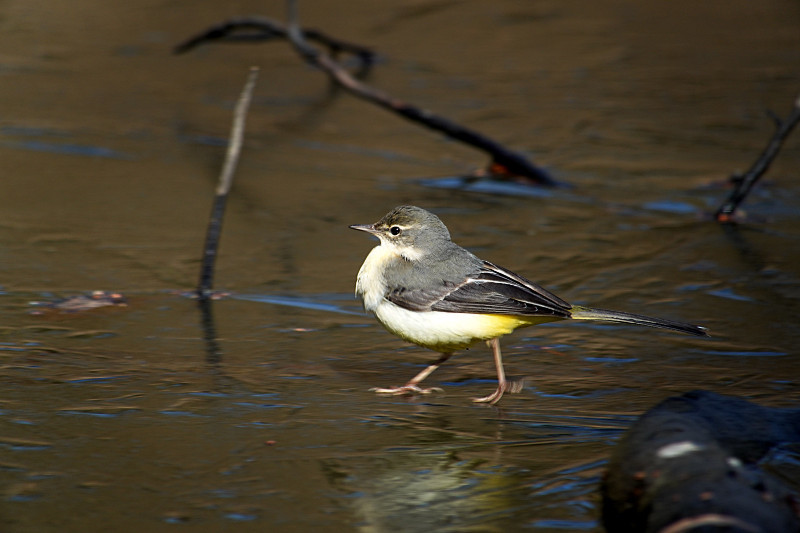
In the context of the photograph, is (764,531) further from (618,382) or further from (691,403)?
(618,382)

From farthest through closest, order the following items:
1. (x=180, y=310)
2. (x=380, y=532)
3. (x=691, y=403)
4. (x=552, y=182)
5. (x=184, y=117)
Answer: (x=184, y=117) < (x=552, y=182) < (x=180, y=310) < (x=691, y=403) < (x=380, y=532)

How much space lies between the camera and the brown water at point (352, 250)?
4.28 metres

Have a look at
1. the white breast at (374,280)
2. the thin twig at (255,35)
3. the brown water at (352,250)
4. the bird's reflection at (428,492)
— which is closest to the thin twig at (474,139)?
the brown water at (352,250)

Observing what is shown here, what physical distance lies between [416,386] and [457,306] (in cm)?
54

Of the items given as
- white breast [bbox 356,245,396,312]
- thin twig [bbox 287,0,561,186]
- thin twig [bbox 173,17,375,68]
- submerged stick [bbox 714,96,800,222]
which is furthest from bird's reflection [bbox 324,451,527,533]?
thin twig [bbox 173,17,375,68]

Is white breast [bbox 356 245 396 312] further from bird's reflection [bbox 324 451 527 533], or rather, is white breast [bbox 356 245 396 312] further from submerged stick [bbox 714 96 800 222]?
submerged stick [bbox 714 96 800 222]

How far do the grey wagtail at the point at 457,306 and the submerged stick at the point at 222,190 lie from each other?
151 centimetres

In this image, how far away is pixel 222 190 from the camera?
6.66 metres

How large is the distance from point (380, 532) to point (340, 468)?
0.61 m

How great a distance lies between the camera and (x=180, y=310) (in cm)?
649

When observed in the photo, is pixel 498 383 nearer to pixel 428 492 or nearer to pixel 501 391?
pixel 501 391

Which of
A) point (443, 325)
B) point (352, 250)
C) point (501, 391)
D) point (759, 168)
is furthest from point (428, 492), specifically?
point (759, 168)

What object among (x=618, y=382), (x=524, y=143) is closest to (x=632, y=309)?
(x=618, y=382)

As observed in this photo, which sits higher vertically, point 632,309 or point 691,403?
point 691,403
